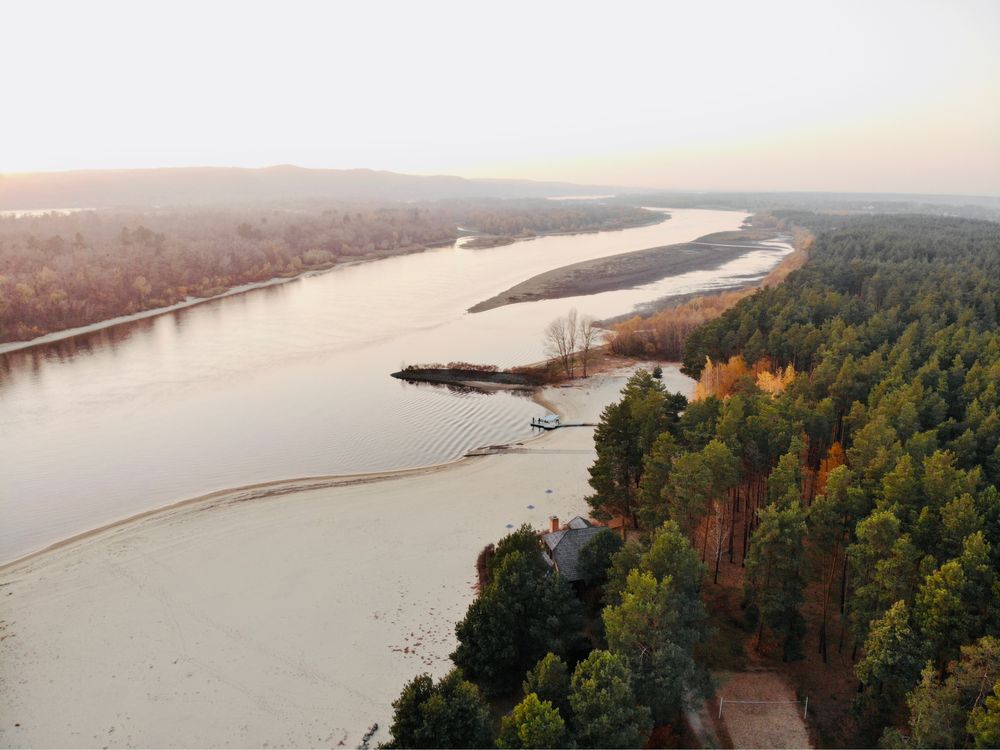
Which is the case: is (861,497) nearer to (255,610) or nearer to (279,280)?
(255,610)

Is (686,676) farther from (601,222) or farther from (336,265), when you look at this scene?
(601,222)

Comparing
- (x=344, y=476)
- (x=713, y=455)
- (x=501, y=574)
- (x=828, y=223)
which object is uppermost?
(x=828, y=223)

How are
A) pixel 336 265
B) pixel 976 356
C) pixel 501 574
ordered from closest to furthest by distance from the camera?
pixel 501 574
pixel 976 356
pixel 336 265

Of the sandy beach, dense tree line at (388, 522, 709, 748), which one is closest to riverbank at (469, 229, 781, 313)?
the sandy beach

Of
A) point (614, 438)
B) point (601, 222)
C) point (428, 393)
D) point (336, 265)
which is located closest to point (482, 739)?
point (614, 438)

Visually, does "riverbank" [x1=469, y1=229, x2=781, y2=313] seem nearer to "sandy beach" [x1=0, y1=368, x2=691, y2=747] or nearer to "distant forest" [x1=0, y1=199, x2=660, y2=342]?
"distant forest" [x1=0, y1=199, x2=660, y2=342]

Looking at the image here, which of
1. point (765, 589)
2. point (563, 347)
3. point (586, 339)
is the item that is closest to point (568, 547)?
point (765, 589)
